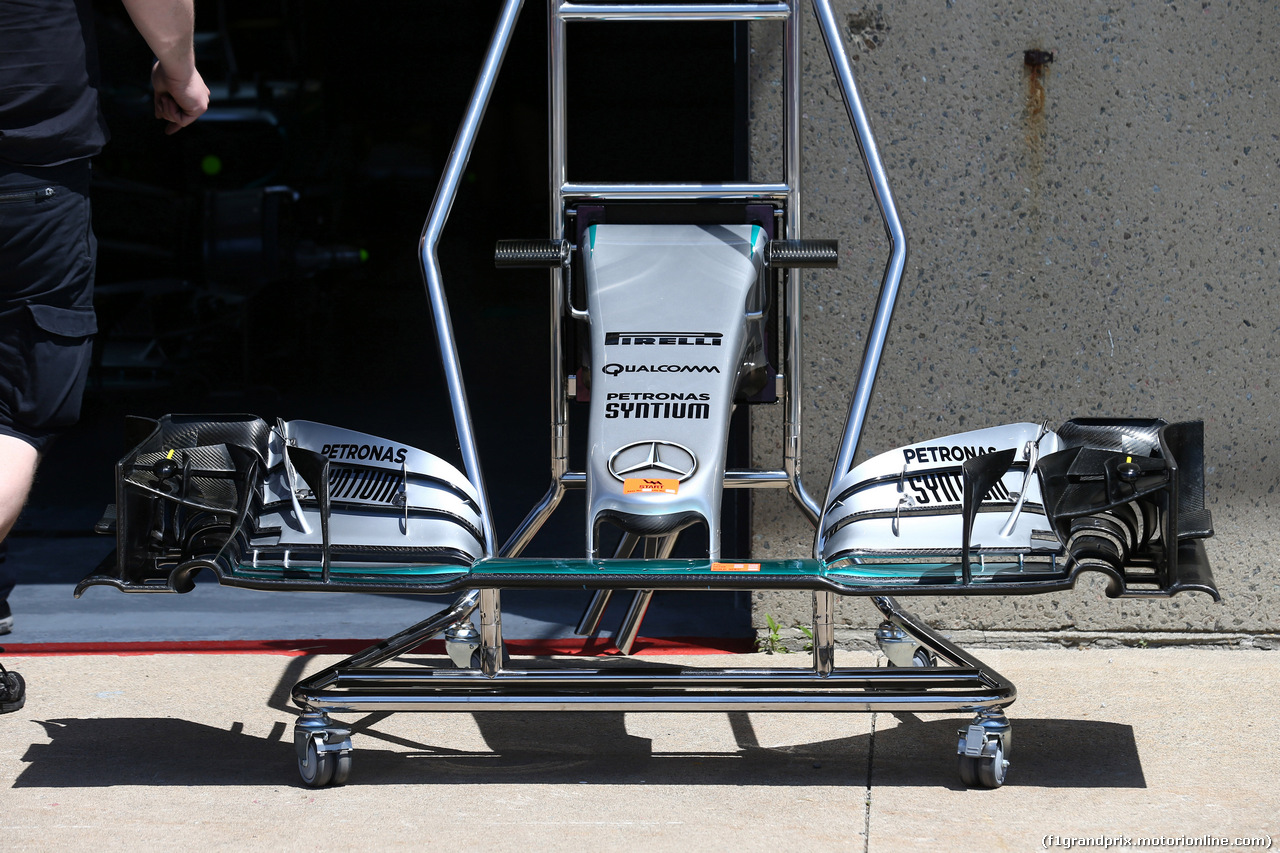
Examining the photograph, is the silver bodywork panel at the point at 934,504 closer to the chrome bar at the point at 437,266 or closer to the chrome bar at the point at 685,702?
the chrome bar at the point at 685,702

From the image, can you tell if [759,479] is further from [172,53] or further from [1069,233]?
[172,53]

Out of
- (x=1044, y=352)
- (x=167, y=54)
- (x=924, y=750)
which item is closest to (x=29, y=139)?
(x=167, y=54)

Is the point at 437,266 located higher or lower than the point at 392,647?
higher

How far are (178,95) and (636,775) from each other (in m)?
1.60

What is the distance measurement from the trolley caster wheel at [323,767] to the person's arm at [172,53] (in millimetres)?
1251

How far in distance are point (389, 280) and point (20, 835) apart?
846 cm

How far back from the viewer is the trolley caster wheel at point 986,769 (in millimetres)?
2273

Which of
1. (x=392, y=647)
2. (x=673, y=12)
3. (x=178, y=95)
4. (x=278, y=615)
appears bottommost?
(x=278, y=615)

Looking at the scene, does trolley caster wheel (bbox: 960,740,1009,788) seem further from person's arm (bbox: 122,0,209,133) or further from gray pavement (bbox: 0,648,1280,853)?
person's arm (bbox: 122,0,209,133)

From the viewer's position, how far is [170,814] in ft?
7.38

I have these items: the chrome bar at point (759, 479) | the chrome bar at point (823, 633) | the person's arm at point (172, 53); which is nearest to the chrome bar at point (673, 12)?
the person's arm at point (172, 53)

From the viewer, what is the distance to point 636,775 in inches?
95.6

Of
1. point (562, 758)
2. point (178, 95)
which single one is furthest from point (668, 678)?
point (178, 95)

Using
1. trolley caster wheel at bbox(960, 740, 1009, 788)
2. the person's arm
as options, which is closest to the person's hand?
the person's arm
